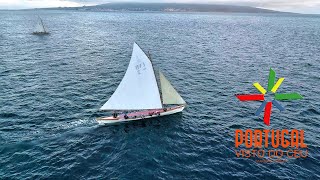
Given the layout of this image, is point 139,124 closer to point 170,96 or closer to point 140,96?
point 140,96

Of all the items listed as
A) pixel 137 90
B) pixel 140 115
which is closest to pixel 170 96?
pixel 137 90

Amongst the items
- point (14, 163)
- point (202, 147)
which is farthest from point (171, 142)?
point (14, 163)

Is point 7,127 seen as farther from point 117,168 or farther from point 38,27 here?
point 38,27

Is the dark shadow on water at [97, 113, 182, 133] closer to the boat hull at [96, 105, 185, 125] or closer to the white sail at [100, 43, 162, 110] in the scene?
the boat hull at [96, 105, 185, 125]

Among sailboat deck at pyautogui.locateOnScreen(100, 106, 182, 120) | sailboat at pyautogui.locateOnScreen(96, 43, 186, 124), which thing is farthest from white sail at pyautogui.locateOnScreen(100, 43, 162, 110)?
sailboat deck at pyautogui.locateOnScreen(100, 106, 182, 120)

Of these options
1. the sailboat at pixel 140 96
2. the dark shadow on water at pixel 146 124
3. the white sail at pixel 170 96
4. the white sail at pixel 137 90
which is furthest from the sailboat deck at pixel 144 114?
the white sail at pixel 170 96

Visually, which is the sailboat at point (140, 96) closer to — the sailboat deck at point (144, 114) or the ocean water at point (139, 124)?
the sailboat deck at point (144, 114)

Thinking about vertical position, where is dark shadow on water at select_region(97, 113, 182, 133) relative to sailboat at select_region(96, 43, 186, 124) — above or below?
below
